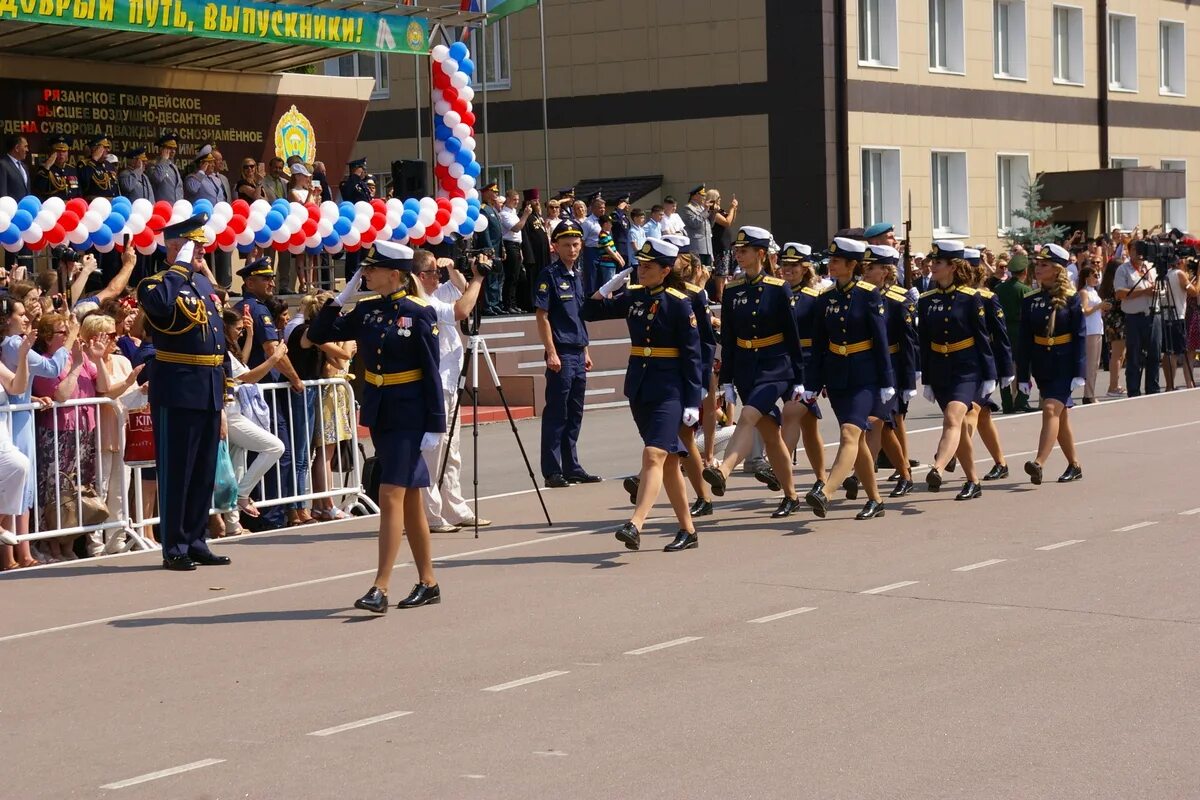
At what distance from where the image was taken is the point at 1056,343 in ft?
48.7

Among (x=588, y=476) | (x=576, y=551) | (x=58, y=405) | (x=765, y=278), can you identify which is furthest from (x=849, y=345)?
(x=58, y=405)

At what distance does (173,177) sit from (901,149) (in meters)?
16.9

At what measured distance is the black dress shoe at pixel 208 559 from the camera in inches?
453

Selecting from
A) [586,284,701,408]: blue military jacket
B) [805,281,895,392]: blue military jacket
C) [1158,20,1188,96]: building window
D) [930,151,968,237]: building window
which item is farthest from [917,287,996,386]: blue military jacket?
[1158,20,1188,96]: building window

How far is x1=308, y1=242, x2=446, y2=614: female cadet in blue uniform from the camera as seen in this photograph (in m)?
9.59

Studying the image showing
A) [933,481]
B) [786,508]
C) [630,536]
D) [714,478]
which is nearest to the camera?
[630,536]

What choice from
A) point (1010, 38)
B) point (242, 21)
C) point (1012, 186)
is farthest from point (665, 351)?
point (1010, 38)

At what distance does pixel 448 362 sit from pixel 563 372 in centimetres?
277

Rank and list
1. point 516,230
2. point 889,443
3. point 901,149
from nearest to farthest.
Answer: point 889,443
point 516,230
point 901,149

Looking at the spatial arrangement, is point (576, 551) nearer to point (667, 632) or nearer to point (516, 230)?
point (667, 632)

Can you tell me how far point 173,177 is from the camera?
2228cm

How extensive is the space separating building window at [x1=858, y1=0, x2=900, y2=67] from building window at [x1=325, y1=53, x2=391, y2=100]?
10.3 metres

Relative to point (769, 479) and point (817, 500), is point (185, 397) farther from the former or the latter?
point (769, 479)

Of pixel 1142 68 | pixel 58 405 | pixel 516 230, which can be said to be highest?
pixel 1142 68
